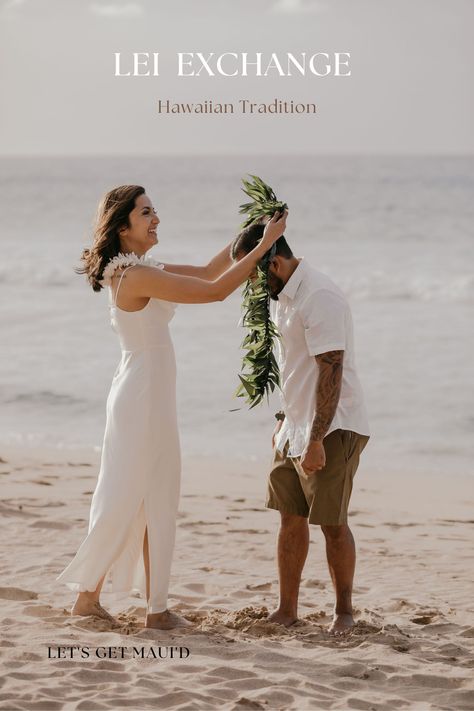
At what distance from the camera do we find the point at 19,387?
37.8 feet

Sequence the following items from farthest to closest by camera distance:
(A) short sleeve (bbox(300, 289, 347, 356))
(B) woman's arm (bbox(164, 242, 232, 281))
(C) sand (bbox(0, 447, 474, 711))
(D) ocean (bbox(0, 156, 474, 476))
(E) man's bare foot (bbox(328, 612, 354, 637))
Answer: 1. (D) ocean (bbox(0, 156, 474, 476))
2. (B) woman's arm (bbox(164, 242, 232, 281))
3. (E) man's bare foot (bbox(328, 612, 354, 637))
4. (A) short sleeve (bbox(300, 289, 347, 356))
5. (C) sand (bbox(0, 447, 474, 711))

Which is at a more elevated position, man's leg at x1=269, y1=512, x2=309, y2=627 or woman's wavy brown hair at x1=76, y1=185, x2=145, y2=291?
woman's wavy brown hair at x1=76, y1=185, x2=145, y2=291

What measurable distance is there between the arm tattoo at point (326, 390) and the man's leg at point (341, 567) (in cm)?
48

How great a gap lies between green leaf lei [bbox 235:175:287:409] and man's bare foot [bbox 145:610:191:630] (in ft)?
3.41

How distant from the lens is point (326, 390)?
4.44 meters

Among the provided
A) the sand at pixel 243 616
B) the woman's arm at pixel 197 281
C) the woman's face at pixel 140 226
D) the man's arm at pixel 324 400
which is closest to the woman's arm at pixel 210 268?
the woman's face at pixel 140 226

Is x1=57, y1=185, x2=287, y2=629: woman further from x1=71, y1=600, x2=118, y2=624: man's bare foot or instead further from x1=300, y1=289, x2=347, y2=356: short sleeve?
x1=300, y1=289, x2=347, y2=356: short sleeve

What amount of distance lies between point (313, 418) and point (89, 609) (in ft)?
4.57

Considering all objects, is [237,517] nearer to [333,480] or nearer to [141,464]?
[141,464]

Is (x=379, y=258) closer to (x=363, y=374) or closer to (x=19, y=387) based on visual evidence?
(x=363, y=374)

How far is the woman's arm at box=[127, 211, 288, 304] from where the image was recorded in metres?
4.45

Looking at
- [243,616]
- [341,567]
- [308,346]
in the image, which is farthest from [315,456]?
[243,616]

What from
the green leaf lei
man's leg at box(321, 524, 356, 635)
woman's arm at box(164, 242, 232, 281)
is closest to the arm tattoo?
the green leaf lei

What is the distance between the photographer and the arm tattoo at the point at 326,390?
4430 mm
